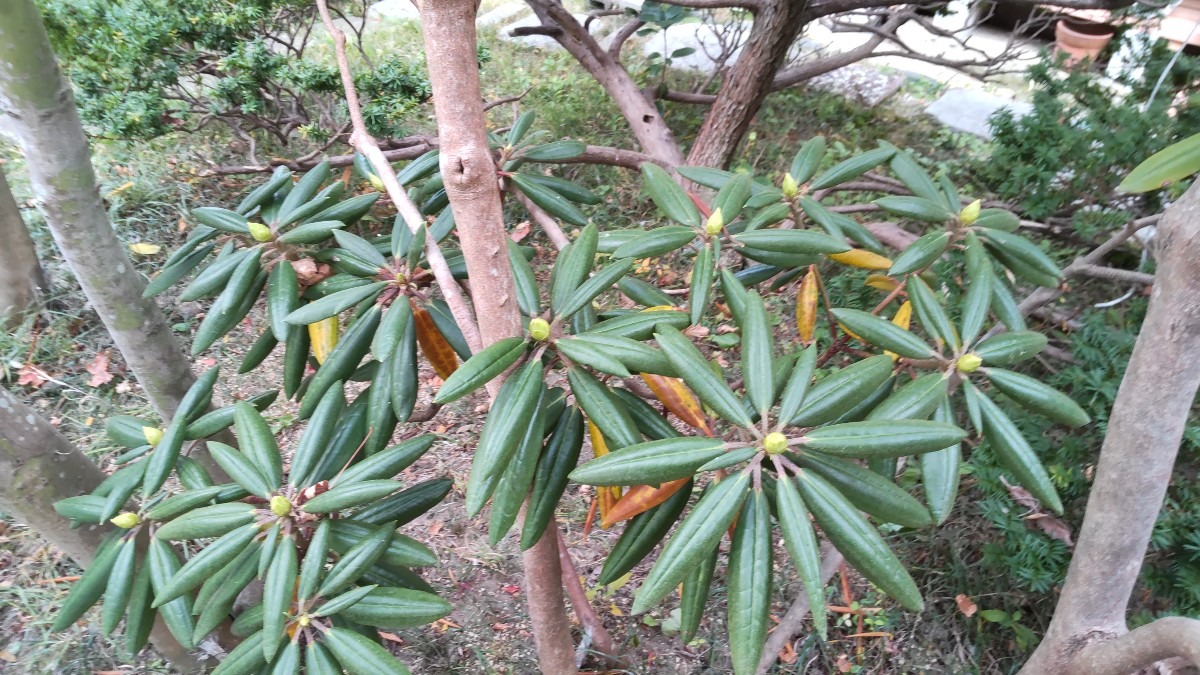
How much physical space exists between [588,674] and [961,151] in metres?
2.89

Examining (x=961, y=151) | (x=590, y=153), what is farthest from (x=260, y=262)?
(x=961, y=151)

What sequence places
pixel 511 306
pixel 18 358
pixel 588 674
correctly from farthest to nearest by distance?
pixel 18 358 → pixel 588 674 → pixel 511 306

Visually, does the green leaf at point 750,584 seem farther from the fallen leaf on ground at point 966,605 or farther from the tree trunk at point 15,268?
the tree trunk at point 15,268

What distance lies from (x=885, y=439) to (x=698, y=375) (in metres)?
0.20

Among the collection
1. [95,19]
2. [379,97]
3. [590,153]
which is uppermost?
[95,19]

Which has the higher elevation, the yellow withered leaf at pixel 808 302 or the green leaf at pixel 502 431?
the yellow withered leaf at pixel 808 302

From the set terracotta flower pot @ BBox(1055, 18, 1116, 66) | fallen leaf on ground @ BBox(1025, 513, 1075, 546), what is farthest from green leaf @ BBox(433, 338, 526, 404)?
terracotta flower pot @ BBox(1055, 18, 1116, 66)

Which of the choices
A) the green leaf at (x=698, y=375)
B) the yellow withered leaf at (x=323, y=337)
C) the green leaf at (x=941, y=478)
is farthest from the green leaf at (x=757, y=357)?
the yellow withered leaf at (x=323, y=337)

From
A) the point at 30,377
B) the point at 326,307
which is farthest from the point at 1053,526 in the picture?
the point at 30,377

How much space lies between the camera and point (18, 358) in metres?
2.31

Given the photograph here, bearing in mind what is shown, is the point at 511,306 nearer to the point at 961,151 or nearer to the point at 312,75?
the point at 312,75

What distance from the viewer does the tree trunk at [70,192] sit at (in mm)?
1122

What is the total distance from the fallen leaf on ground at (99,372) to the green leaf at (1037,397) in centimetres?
262

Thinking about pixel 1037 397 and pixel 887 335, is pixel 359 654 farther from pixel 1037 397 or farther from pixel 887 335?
pixel 1037 397
